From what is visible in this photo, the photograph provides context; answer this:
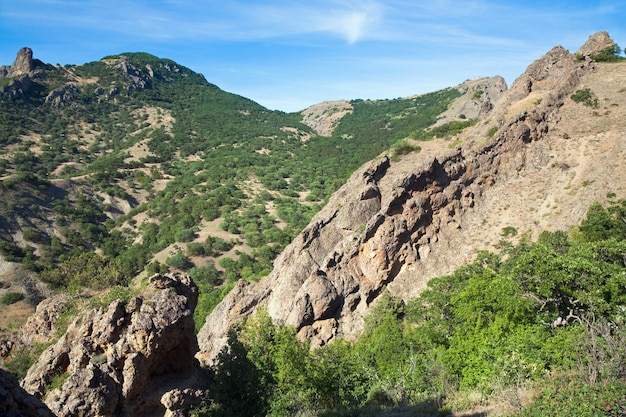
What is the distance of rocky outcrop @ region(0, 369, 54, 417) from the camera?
7.11 metres

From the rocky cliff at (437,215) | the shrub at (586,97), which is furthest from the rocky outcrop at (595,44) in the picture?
the shrub at (586,97)

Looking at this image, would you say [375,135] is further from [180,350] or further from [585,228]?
[180,350]

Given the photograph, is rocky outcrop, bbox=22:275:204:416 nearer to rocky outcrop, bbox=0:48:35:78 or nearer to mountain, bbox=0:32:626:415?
mountain, bbox=0:32:626:415

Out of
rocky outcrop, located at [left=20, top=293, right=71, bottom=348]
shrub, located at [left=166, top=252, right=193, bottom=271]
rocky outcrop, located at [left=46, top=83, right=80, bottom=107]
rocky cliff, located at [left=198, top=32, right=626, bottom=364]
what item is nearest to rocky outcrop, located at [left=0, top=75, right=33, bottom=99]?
rocky outcrop, located at [left=46, top=83, right=80, bottom=107]

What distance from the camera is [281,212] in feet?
272

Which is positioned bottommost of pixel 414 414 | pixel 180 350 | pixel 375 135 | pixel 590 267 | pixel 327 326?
pixel 327 326

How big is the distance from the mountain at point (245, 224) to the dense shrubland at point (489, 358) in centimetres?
106

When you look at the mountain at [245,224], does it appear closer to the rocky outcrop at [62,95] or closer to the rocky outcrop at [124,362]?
the rocky outcrop at [124,362]

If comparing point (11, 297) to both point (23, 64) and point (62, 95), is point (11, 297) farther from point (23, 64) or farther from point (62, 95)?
point (23, 64)

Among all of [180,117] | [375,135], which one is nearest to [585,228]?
[375,135]

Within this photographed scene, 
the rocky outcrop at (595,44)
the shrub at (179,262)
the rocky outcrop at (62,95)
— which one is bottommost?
the shrub at (179,262)

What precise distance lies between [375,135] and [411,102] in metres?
61.4

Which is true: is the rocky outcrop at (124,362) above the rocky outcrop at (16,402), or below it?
below

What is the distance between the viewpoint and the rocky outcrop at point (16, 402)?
711cm
